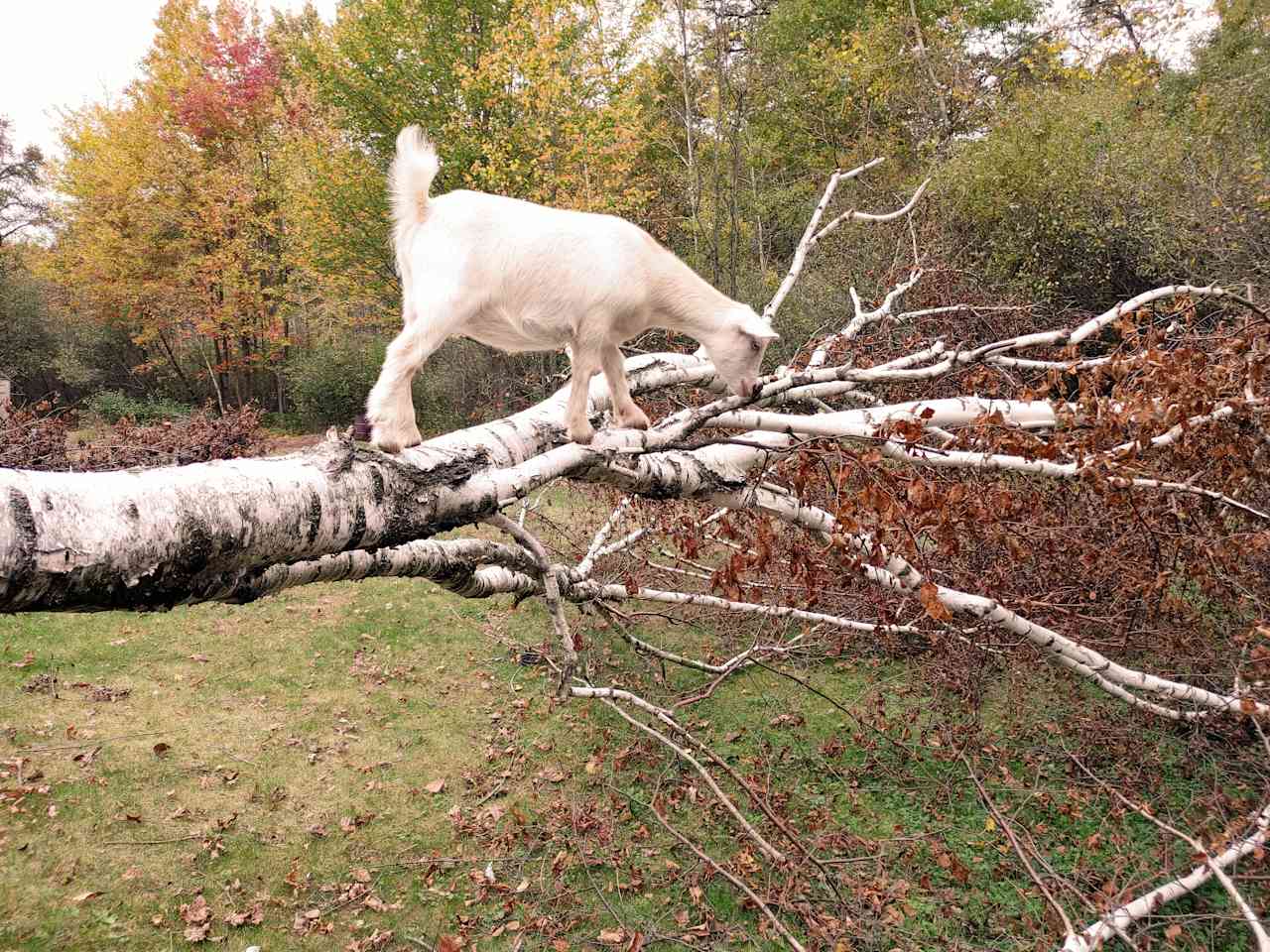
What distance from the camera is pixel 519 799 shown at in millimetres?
6230

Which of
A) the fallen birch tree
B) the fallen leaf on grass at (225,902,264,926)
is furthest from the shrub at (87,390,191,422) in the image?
the fallen birch tree

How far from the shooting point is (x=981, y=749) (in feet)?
21.1

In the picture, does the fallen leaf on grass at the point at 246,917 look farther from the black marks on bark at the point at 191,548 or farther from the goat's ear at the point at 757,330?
the goat's ear at the point at 757,330

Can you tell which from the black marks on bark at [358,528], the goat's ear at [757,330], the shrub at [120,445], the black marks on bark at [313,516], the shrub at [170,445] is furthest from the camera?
the shrub at [170,445]

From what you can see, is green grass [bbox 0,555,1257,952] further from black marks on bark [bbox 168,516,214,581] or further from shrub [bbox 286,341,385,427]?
shrub [bbox 286,341,385,427]

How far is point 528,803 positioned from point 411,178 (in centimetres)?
494

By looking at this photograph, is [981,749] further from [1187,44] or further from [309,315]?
[309,315]

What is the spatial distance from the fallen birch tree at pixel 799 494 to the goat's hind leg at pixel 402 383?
0.21 m

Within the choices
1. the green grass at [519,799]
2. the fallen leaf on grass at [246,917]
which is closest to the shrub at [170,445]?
the green grass at [519,799]

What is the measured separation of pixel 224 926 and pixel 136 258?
23.4 m

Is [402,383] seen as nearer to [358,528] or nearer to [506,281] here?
[506,281]

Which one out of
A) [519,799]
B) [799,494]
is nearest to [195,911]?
[519,799]

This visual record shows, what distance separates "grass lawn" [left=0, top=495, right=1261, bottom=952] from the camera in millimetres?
4859

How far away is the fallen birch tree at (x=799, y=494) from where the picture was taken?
5.88ft
